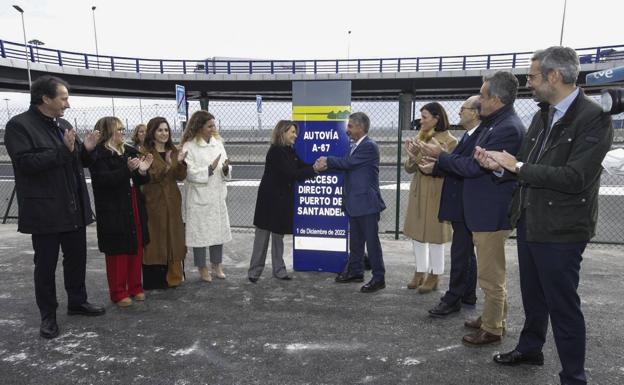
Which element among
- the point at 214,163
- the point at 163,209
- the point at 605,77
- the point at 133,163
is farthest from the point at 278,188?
the point at 605,77

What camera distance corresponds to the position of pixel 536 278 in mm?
2850

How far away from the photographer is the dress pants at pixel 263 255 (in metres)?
4.91

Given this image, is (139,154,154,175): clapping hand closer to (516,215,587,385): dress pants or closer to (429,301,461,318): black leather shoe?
(429,301,461,318): black leather shoe

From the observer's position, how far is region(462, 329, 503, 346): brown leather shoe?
10.7 ft

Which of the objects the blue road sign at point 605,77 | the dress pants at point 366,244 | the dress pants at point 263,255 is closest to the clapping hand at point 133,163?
the dress pants at point 263,255

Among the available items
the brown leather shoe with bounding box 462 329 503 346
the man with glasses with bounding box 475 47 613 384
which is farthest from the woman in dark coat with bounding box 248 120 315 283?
the man with glasses with bounding box 475 47 613 384

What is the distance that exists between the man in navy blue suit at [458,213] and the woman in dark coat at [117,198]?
2841 millimetres

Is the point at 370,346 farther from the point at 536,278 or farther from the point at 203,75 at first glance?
the point at 203,75

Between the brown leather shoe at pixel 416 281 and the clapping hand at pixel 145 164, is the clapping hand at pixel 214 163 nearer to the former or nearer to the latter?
the clapping hand at pixel 145 164

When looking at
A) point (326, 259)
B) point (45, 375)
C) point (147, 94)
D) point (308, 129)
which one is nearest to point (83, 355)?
point (45, 375)

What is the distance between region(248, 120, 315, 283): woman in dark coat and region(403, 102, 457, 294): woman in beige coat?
124 cm

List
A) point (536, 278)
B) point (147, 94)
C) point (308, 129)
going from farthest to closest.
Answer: point (147, 94) < point (308, 129) < point (536, 278)

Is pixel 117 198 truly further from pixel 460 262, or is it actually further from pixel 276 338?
pixel 460 262

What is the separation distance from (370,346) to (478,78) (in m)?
30.0
